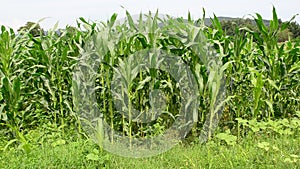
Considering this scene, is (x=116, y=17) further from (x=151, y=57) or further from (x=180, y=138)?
(x=180, y=138)

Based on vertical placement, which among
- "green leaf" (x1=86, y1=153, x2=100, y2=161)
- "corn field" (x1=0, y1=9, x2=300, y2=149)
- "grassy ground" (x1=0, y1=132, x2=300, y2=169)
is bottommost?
"grassy ground" (x1=0, y1=132, x2=300, y2=169)

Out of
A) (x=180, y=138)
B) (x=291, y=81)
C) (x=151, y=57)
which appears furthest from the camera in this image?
(x=291, y=81)

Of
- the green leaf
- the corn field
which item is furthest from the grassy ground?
the corn field

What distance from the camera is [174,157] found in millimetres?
3744

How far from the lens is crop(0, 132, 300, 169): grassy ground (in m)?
3.44

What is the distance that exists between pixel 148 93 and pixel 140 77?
25 centimetres

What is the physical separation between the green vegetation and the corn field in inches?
0.5

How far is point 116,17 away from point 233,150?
2216 mm

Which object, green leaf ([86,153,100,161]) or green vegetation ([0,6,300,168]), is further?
green vegetation ([0,6,300,168])

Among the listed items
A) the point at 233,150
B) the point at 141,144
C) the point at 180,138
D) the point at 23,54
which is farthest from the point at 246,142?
the point at 23,54

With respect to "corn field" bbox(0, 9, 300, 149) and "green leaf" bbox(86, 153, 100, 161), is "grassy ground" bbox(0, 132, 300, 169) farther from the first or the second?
"corn field" bbox(0, 9, 300, 149)

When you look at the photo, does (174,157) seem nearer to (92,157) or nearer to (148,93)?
(92,157)

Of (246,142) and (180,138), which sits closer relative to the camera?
(246,142)

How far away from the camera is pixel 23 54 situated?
518 cm
